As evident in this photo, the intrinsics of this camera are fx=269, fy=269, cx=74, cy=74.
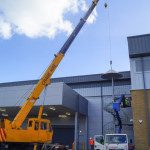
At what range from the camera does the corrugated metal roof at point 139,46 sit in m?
31.1

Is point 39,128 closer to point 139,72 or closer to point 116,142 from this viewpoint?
point 116,142

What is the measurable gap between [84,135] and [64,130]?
3010 mm

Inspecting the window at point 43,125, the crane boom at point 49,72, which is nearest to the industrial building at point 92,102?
the crane boom at point 49,72

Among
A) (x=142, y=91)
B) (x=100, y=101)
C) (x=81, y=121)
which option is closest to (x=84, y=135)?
(x=81, y=121)

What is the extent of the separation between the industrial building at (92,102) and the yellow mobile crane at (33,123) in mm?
7434

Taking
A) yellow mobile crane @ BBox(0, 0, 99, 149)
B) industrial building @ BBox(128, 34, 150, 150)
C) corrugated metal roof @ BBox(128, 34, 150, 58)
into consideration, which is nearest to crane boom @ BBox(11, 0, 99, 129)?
yellow mobile crane @ BBox(0, 0, 99, 149)

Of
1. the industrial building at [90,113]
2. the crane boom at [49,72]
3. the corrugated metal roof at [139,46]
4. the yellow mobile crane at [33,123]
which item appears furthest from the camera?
the industrial building at [90,113]

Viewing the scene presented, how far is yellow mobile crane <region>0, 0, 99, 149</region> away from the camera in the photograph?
1738 centimetres

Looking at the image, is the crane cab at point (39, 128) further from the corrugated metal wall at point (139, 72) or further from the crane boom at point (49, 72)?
the corrugated metal wall at point (139, 72)

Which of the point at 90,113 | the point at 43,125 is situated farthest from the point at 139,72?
the point at 43,125

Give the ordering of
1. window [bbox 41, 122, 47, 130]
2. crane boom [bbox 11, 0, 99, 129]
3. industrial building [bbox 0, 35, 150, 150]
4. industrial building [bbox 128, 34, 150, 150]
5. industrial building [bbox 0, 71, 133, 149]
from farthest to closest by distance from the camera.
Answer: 1. industrial building [bbox 0, 71, 133, 149]
2. industrial building [bbox 0, 35, 150, 150]
3. industrial building [bbox 128, 34, 150, 150]
4. window [bbox 41, 122, 47, 130]
5. crane boom [bbox 11, 0, 99, 129]

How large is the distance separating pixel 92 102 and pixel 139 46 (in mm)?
11464

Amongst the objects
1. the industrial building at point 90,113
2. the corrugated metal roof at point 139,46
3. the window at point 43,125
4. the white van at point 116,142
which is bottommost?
the white van at point 116,142

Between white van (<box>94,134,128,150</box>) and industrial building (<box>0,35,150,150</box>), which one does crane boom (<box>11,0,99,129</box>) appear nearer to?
industrial building (<box>0,35,150,150</box>)
